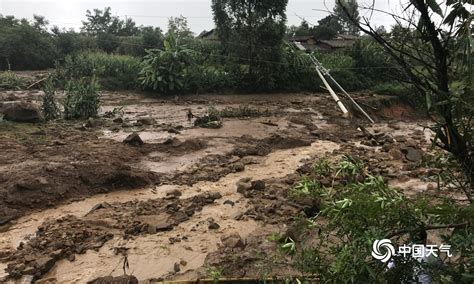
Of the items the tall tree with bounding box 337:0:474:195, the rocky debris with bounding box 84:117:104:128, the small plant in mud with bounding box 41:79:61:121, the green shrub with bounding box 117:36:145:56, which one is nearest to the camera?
the tall tree with bounding box 337:0:474:195

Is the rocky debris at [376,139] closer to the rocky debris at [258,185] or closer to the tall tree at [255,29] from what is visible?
the rocky debris at [258,185]

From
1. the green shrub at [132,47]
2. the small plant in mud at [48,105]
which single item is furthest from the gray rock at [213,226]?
the green shrub at [132,47]

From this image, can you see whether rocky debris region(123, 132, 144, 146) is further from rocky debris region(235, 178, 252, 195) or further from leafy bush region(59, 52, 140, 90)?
leafy bush region(59, 52, 140, 90)

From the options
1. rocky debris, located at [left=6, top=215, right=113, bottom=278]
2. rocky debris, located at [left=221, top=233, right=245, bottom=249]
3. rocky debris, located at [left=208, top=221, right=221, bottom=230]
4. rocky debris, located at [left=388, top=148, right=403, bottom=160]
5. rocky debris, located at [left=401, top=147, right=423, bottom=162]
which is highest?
rocky debris, located at [left=401, top=147, right=423, bottom=162]

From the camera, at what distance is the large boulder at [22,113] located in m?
10.5

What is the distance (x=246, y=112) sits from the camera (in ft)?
44.5

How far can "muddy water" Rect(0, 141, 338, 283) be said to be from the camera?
456 cm

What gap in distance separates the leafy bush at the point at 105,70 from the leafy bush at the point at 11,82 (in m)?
1.60

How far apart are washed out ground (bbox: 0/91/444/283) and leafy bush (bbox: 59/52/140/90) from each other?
588 cm

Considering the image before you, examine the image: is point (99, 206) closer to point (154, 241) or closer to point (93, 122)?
point (154, 241)

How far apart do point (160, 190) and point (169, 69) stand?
429 inches

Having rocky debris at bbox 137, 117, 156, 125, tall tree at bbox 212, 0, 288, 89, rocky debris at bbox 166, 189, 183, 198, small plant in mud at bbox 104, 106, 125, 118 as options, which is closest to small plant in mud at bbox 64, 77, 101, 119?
small plant in mud at bbox 104, 106, 125, 118

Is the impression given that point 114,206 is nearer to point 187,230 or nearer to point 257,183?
point 187,230

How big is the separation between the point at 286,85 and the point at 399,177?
11.6m
